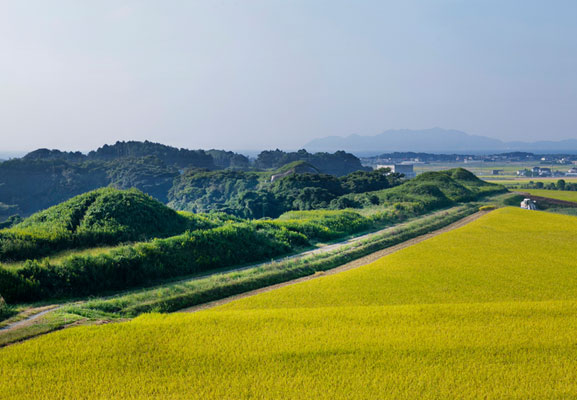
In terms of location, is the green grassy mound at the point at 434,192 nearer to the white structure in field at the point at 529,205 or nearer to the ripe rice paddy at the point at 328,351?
the white structure in field at the point at 529,205

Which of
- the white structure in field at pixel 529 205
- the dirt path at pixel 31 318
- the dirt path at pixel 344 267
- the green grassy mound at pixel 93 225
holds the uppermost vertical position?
the green grassy mound at pixel 93 225

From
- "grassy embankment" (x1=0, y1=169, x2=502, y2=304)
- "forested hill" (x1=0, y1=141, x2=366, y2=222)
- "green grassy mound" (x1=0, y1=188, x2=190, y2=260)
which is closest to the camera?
"grassy embankment" (x1=0, y1=169, x2=502, y2=304)

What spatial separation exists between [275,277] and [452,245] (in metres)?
11.1

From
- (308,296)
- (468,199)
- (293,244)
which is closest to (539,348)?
(308,296)

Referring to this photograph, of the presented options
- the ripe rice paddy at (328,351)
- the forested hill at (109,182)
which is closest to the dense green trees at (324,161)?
the forested hill at (109,182)

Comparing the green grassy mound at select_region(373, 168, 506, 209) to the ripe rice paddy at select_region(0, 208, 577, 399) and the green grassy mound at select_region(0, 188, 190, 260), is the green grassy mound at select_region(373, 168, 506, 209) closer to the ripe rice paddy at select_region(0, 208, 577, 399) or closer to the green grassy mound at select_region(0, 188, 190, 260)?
the green grassy mound at select_region(0, 188, 190, 260)

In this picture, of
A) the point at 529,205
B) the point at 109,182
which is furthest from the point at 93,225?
the point at 109,182

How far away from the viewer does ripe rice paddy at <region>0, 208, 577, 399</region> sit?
7266mm

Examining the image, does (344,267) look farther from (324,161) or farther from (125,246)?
(324,161)

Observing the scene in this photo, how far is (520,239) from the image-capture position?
2367 centimetres

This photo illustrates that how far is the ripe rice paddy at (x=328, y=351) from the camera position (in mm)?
7266

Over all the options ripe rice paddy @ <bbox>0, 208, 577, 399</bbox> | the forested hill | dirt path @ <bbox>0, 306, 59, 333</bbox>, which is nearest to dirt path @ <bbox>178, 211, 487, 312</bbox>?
ripe rice paddy @ <bbox>0, 208, 577, 399</bbox>

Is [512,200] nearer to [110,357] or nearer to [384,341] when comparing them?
[384,341]

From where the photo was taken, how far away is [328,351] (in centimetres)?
859
